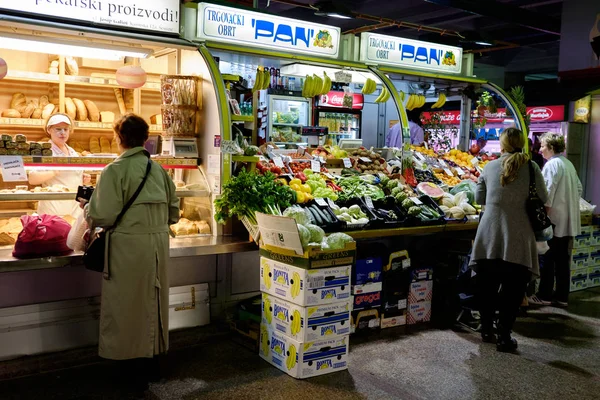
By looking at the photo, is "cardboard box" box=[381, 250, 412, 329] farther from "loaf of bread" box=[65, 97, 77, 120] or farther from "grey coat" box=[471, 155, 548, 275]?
"loaf of bread" box=[65, 97, 77, 120]

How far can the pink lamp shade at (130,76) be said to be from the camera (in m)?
5.48

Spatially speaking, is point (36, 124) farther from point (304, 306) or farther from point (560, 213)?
point (560, 213)

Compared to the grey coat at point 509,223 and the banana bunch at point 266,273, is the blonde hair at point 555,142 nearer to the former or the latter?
the grey coat at point 509,223

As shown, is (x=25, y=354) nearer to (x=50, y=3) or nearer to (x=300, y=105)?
(x=50, y=3)

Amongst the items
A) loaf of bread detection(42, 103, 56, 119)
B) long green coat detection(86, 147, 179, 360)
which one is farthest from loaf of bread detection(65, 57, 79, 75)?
long green coat detection(86, 147, 179, 360)

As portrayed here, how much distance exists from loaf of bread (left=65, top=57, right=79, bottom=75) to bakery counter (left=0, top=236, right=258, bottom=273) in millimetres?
2573

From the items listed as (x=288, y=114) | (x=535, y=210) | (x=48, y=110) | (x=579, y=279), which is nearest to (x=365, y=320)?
(x=535, y=210)

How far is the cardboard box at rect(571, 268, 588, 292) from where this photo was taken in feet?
25.2

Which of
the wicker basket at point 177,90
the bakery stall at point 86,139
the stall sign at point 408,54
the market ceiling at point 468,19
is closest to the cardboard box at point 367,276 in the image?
the bakery stall at point 86,139

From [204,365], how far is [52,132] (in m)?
2.65

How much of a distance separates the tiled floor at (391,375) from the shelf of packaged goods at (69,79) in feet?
10.1

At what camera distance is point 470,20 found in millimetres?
13914

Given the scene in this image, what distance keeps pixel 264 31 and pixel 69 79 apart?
7.24 feet

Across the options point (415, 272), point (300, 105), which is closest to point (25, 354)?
point (415, 272)
